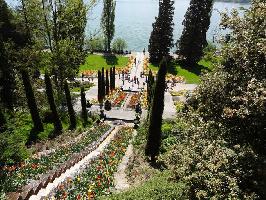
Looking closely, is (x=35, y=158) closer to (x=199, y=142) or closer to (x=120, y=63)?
(x=199, y=142)

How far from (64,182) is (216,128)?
6143mm

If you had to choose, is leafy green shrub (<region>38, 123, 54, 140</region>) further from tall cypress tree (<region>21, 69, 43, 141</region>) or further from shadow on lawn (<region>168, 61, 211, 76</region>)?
shadow on lawn (<region>168, 61, 211, 76</region>)

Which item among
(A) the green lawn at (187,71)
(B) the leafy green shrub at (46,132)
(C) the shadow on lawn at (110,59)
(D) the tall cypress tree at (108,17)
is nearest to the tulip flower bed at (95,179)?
(B) the leafy green shrub at (46,132)

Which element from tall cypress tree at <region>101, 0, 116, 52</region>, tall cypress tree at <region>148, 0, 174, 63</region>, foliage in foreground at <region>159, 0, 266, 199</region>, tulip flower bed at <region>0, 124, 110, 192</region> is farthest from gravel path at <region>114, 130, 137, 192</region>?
tall cypress tree at <region>101, 0, 116, 52</region>

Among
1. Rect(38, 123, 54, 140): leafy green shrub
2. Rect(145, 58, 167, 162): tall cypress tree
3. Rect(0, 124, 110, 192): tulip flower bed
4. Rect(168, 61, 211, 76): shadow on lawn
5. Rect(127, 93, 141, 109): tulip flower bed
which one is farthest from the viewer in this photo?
Rect(168, 61, 211, 76): shadow on lawn

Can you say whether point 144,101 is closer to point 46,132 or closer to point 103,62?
point 46,132

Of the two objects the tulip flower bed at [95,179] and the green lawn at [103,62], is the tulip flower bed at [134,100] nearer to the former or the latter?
the green lawn at [103,62]

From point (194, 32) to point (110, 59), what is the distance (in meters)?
15.4

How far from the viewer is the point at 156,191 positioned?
36.8 feet

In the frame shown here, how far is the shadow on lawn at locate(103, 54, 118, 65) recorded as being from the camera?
62.0 m

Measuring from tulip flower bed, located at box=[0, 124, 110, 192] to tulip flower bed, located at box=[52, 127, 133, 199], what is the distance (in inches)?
62.7

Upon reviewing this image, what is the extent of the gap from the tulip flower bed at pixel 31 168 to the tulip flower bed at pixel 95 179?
159 cm

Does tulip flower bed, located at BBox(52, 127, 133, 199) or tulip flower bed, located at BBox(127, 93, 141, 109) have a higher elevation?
tulip flower bed, located at BBox(52, 127, 133, 199)

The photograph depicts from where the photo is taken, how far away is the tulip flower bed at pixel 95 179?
12.7 m
